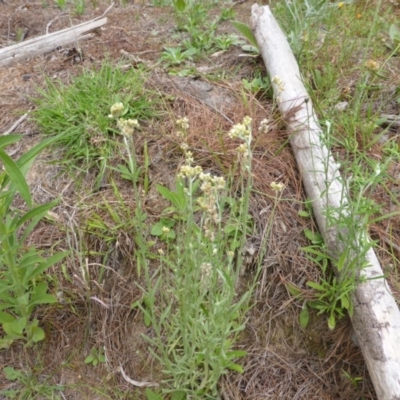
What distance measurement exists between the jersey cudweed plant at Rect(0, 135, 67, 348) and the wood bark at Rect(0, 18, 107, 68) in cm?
186

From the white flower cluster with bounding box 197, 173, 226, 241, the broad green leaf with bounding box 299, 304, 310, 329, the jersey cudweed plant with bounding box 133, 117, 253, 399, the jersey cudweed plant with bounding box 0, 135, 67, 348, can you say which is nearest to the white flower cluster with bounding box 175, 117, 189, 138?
the jersey cudweed plant with bounding box 133, 117, 253, 399

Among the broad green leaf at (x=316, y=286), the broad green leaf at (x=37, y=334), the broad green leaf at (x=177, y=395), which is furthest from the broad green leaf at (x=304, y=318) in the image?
the broad green leaf at (x=37, y=334)

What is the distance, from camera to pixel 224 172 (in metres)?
2.66

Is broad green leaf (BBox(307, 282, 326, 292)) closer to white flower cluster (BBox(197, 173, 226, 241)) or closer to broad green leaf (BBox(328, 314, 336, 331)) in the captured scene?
broad green leaf (BBox(328, 314, 336, 331))

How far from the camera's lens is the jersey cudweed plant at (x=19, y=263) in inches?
73.6

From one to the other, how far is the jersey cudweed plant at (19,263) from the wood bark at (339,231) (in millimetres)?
1115

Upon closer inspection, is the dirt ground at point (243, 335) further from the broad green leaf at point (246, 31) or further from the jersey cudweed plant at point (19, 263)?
the broad green leaf at point (246, 31)

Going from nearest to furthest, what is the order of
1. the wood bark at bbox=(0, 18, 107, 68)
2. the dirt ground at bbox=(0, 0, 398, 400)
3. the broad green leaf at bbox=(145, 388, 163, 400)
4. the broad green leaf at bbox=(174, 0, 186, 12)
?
the broad green leaf at bbox=(145, 388, 163, 400)
the dirt ground at bbox=(0, 0, 398, 400)
the wood bark at bbox=(0, 18, 107, 68)
the broad green leaf at bbox=(174, 0, 186, 12)

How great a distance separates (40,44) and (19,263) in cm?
229

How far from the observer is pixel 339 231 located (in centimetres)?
220

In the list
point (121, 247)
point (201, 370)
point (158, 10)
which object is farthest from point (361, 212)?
point (158, 10)

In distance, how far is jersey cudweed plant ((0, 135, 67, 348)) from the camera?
1870 millimetres

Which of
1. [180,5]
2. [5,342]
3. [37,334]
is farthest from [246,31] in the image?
[5,342]

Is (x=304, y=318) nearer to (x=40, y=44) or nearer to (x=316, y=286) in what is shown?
(x=316, y=286)
